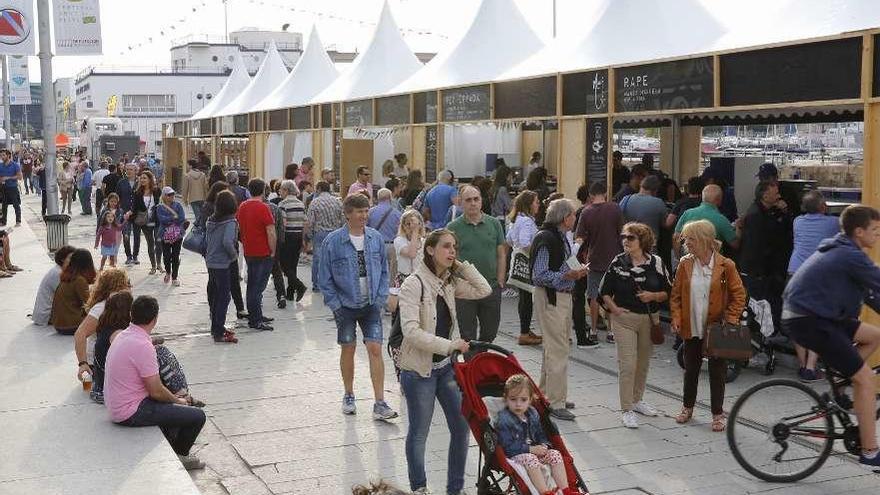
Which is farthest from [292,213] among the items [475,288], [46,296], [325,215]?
[475,288]

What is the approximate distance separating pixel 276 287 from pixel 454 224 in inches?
214

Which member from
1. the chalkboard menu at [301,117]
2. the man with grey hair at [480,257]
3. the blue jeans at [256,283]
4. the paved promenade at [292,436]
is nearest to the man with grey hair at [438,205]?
the blue jeans at [256,283]

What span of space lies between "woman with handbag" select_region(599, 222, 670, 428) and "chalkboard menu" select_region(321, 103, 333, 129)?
49.6ft

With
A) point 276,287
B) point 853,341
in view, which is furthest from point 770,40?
point 276,287

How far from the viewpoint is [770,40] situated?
10898mm

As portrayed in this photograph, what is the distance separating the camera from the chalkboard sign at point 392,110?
18.7 m

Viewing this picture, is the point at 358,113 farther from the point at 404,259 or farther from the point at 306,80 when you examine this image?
the point at 404,259

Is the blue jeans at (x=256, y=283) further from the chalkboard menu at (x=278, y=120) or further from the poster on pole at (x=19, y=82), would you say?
the poster on pole at (x=19, y=82)

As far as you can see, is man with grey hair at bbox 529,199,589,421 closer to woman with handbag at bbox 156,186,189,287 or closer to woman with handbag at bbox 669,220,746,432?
woman with handbag at bbox 669,220,746,432

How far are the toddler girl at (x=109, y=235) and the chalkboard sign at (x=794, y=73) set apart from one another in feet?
32.7

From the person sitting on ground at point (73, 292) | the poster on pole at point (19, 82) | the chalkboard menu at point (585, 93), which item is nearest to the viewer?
the person sitting on ground at point (73, 292)

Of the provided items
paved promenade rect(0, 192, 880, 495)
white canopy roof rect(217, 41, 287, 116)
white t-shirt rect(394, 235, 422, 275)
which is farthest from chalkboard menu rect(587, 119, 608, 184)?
white canopy roof rect(217, 41, 287, 116)

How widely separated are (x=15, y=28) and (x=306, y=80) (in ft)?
32.5

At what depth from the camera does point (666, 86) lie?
11.8 m
